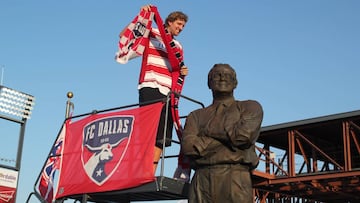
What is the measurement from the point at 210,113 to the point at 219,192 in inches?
38.6

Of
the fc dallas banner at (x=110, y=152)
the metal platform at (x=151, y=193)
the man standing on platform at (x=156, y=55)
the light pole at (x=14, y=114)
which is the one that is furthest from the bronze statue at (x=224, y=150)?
the light pole at (x=14, y=114)

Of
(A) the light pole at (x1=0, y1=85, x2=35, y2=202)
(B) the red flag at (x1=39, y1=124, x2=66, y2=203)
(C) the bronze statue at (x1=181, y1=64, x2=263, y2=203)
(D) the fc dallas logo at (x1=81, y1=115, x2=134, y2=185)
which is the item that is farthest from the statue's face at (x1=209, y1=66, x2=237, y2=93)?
(A) the light pole at (x1=0, y1=85, x2=35, y2=202)

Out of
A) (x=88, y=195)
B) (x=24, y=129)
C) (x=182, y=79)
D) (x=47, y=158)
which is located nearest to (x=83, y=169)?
(x=88, y=195)

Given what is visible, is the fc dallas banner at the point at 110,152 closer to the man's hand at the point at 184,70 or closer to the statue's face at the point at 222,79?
the man's hand at the point at 184,70

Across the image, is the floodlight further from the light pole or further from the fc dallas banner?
the fc dallas banner

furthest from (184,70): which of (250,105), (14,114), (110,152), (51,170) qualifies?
(14,114)

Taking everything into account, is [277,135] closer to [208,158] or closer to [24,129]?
[24,129]

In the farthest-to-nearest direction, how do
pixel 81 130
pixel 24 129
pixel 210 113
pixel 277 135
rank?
pixel 277 135 → pixel 24 129 → pixel 81 130 → pixel 210 113

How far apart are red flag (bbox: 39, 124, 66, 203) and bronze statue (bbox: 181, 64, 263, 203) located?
4609 millimetres

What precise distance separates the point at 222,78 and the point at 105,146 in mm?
3597

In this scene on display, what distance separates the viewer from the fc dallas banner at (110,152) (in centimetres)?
936

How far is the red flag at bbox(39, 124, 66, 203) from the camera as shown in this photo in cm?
1081

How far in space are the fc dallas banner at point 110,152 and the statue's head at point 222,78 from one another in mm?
2414

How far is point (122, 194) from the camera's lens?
9.62 m
